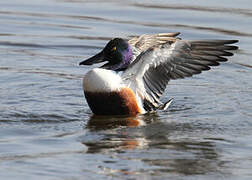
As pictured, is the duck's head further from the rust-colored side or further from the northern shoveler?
the rust-colored side

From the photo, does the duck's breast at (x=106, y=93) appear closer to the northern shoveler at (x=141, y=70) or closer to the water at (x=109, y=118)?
the northern shoveler at (x=141, y=70)

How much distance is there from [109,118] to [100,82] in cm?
47

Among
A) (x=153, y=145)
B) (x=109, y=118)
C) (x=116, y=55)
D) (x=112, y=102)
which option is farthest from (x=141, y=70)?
(x=153, y=145)

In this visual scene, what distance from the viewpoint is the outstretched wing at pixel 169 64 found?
870cm

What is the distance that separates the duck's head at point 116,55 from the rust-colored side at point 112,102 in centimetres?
37

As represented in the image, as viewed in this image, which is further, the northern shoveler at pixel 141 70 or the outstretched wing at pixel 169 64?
the outstretched wing at pixel 169 64

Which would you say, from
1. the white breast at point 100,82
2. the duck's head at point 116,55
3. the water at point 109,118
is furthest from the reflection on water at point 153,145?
the duck's head at point 116,55

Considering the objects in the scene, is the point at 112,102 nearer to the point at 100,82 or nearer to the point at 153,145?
the point at 100,82

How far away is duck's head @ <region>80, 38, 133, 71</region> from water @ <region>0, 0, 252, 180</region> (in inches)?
23.8

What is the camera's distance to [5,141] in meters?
7.52

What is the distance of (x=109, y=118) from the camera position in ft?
28.7

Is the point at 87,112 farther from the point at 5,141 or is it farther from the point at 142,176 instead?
the point at 142,176

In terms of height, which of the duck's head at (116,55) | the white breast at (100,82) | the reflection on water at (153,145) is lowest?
the reflection on water at (153,145)

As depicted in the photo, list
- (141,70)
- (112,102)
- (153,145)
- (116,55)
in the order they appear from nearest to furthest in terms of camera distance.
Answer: (153,145), (112,102), (141,70), (116,55)
